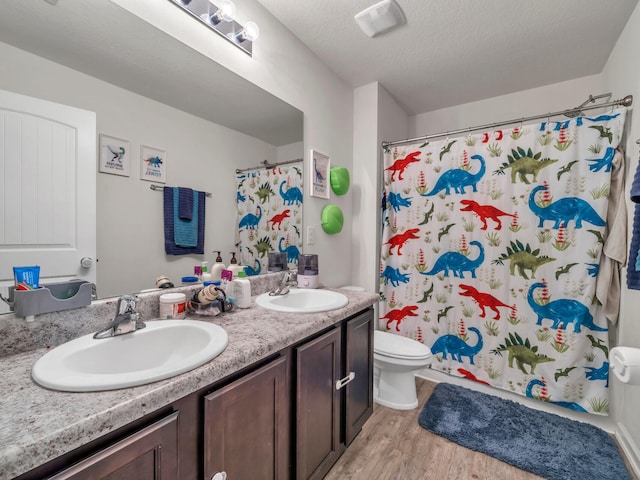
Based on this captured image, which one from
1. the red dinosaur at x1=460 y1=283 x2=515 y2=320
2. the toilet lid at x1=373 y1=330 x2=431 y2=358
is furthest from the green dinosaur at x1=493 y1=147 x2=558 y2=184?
the toilet lid at x1=373 y1=330 x2=431 y2=358

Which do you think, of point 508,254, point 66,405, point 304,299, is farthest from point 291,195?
point 508,254

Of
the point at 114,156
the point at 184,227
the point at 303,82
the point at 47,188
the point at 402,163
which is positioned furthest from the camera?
the point at 402,163

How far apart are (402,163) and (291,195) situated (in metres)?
1.03

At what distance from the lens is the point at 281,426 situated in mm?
985

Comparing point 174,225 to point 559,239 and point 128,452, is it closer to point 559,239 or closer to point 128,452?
point 128,452

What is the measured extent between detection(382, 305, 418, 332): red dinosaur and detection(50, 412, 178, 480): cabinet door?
191 cm

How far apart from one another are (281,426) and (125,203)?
0.98m

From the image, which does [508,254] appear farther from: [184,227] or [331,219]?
[184,227]

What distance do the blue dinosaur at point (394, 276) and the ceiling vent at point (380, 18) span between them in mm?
1634

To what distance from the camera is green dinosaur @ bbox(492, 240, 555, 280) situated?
1825mm

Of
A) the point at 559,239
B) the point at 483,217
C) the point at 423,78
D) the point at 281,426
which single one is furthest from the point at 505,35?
the point at 281,426

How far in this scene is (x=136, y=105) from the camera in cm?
106

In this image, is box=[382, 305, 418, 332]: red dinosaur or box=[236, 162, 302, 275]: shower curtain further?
box=[382, 305, 418, 332]: red dinosaur

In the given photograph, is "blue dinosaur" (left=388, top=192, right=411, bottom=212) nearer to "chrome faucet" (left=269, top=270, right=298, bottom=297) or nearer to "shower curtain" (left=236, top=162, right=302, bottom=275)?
"shower curtain" (left=236, top=162, right=302, bottom=275)
